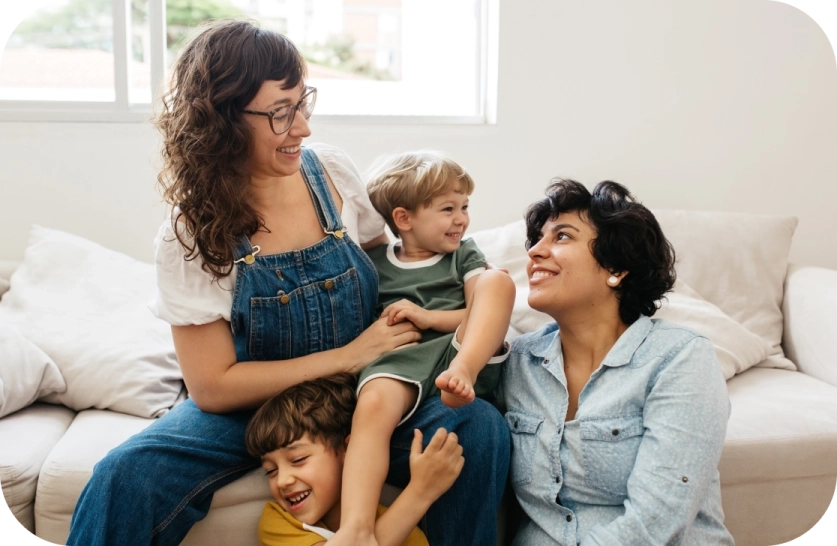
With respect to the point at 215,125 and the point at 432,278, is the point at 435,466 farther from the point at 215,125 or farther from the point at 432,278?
the point at 215,125

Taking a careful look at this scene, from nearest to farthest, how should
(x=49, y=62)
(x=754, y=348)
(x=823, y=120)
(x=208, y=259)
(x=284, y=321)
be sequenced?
(x=208, y=259), (x=284, y=321), (x=754, y=348), (x=49, y=62), (x=823, y=120)

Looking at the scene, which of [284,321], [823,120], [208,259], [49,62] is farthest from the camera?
[823,120]

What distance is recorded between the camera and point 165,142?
1614 mm

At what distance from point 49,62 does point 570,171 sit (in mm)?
1942

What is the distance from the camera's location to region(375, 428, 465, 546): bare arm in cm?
147

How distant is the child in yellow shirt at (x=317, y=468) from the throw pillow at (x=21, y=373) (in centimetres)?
71

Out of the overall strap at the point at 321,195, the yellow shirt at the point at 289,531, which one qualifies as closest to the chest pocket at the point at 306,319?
the overall strap at the point at 321,195

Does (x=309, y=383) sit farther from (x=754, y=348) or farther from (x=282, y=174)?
(x=754, y=348)

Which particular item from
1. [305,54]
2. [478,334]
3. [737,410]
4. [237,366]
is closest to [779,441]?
[737,410]

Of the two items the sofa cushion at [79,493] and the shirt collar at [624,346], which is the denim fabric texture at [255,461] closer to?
the sofa cushion at [79,493]

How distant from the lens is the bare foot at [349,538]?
1375 millimetres

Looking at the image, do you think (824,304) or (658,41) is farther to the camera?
(658,41)

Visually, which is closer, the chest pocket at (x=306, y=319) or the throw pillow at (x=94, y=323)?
the chest pocket at (x=306, y=319)

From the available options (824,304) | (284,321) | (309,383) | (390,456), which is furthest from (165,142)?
(824,304)
